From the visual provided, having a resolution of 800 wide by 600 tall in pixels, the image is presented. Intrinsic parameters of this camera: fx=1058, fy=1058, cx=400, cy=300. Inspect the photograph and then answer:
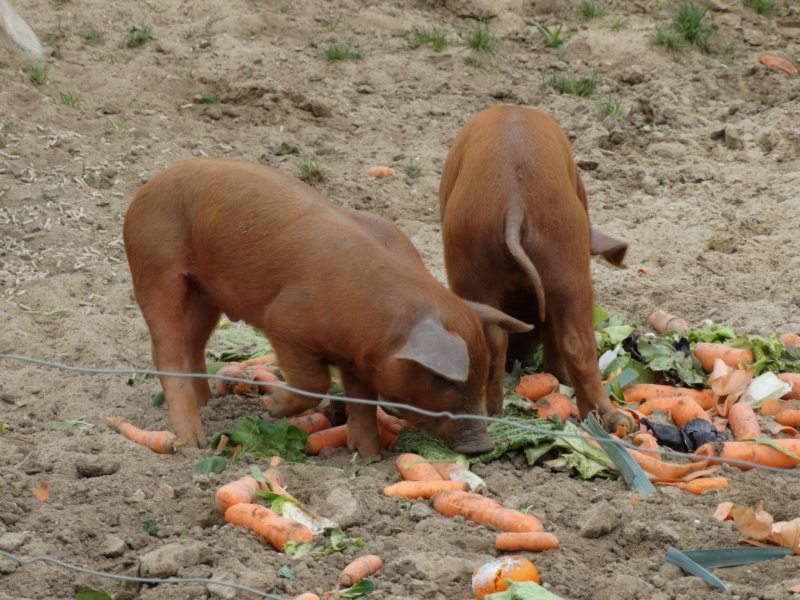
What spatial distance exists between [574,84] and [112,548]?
28.8ft

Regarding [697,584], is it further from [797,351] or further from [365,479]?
[797,351]

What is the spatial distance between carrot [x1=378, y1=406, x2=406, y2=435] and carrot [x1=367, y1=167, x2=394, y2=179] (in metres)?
4.48

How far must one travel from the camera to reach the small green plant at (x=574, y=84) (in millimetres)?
11633

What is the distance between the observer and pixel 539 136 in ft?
19.2

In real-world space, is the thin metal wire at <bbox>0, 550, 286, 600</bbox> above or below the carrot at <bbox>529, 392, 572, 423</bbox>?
above

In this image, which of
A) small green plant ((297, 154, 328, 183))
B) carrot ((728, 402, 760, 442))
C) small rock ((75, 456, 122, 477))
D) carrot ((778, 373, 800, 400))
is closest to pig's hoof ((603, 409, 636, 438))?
carrot ((728, 402, 760, 442))

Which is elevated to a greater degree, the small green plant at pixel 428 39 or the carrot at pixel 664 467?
the small green plant at pixel 428 39

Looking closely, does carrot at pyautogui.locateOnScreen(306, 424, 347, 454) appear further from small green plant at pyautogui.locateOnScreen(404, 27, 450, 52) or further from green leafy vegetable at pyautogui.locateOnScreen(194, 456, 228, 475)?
small green plant at pyautogui.locateOnScreen(404, 27, 450, 52)

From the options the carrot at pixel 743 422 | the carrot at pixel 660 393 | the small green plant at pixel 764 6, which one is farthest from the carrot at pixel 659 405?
the small green plant at pixel 764 6

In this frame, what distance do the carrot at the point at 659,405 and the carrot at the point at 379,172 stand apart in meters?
4.63

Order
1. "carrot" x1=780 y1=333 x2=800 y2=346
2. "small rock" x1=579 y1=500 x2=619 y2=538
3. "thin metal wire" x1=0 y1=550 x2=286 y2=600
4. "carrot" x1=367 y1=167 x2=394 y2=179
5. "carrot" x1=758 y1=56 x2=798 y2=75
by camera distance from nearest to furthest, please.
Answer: "thin metal wire" x1=0 y1=550 x2=286 y2=600 → "small rock" x1=579 y1=500 x2=619 y2=538 → "carrot" x1=780 y1=333 x2=800 y2=346 → "carrot" x1=367 y1=167 x2=394 y2=179 → "carrot" x1=758 y1=56 x2=798 y2=75

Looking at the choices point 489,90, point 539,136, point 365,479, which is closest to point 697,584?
point 365,479

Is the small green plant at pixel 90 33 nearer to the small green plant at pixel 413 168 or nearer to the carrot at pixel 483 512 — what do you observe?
the small green plant at pixel 413 168

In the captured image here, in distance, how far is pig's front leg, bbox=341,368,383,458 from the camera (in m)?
5.48
